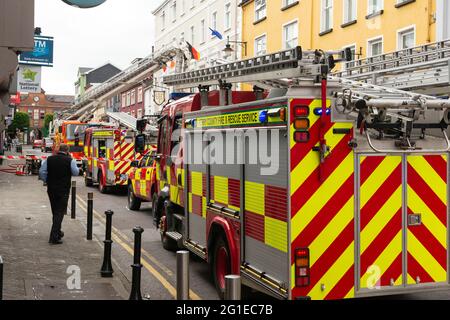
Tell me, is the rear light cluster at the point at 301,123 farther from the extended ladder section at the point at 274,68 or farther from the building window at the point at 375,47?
the building window at the point at 375,47

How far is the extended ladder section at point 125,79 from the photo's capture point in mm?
29275

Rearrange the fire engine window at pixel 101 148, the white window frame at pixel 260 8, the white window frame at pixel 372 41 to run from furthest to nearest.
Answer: the white window frame at pixel 260 8, the fire engine window at pixel 101 148, the white window frame at pixel 372 41

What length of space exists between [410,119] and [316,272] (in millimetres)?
1742

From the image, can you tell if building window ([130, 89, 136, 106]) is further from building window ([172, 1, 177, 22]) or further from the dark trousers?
the dark trousers

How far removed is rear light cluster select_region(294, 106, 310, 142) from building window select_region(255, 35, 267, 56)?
2475 centimetres

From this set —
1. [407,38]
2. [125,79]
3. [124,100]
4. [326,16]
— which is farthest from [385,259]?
[124,100]

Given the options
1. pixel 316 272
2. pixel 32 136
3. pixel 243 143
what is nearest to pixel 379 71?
pixel 243 143

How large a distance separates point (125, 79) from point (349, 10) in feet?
57.4

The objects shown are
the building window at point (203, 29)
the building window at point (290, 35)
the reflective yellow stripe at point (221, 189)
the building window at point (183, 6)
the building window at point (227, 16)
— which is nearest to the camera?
the reflective yellow stripe at point (221, 189)

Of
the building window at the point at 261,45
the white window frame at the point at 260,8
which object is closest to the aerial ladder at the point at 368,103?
the building window at the point at 261,45

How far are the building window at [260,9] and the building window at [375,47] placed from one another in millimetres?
8961

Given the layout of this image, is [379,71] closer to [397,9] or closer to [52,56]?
[397,9]

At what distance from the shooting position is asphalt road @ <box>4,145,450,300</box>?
775cm

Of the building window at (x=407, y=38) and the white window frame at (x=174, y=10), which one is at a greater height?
the white window frame at (x=174, y=10)
